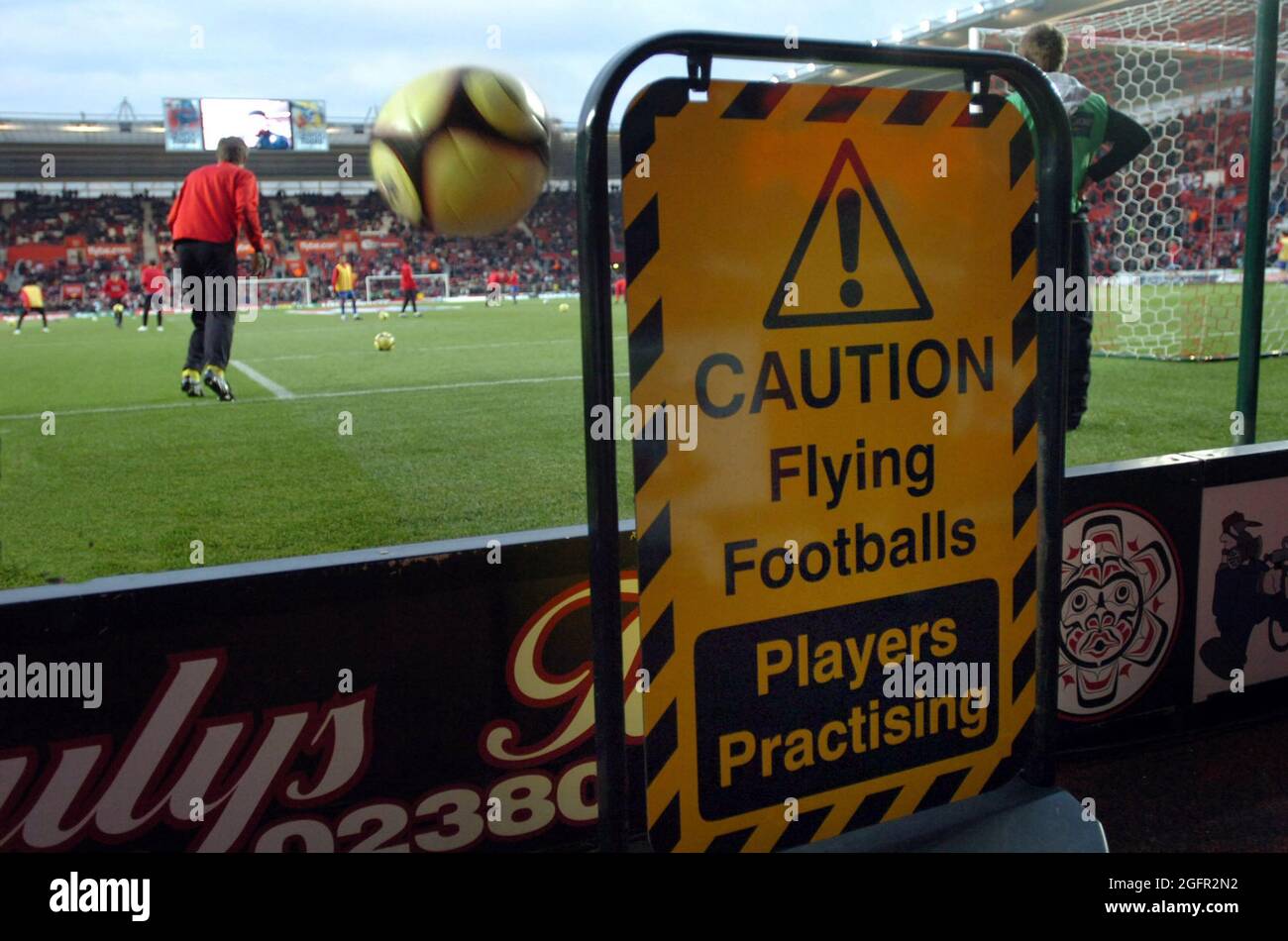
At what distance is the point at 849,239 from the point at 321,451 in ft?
16.5

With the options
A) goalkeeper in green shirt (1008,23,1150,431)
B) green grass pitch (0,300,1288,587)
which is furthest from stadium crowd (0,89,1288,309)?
goalkeeper in green shirt (1008,23,1150,431)

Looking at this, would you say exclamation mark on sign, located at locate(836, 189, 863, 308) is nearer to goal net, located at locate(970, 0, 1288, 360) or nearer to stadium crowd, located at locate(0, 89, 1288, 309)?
goal net, located at locate(970, 0, 1288, 360)

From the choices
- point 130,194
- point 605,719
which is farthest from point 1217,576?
point 130,194

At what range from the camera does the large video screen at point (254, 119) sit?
46219 millimetres

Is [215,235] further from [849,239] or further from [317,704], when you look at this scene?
[849,239]

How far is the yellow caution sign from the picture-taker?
1.42 metres

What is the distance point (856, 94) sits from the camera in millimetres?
1532

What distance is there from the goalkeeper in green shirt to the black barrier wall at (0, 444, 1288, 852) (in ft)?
9.91

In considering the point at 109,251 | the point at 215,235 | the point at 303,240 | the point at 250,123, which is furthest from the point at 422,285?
the point at 215,235

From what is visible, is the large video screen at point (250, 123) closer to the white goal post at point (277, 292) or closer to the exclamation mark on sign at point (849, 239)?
the white goal post at point (277, 292)

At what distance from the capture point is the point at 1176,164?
1052 centimetres

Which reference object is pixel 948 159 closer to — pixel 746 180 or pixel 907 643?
pixel 746 180
